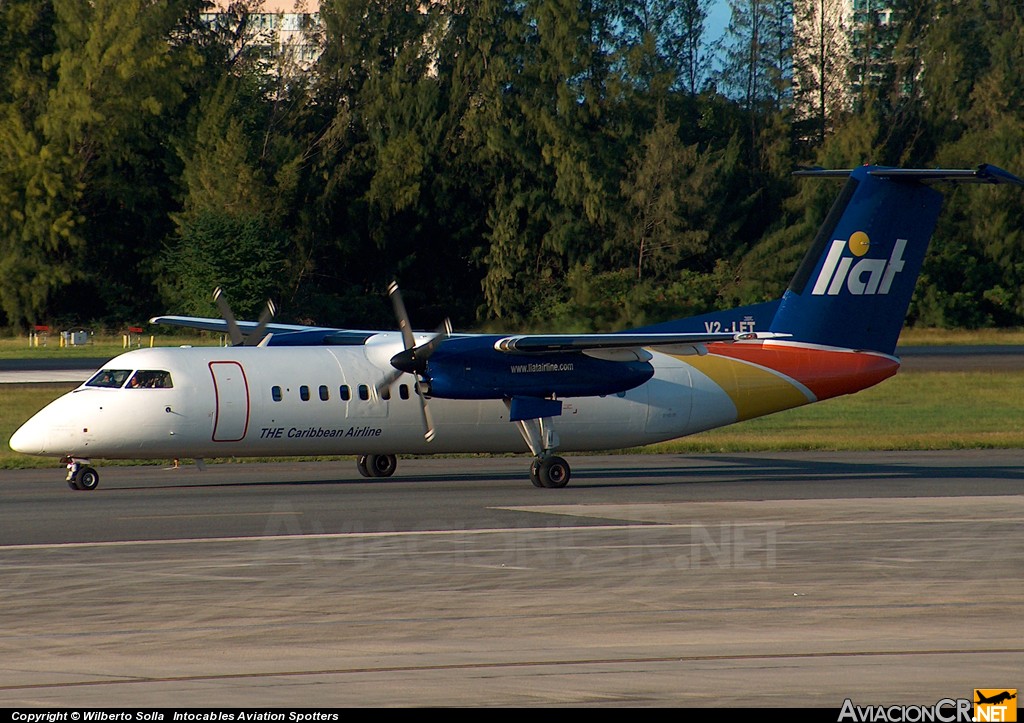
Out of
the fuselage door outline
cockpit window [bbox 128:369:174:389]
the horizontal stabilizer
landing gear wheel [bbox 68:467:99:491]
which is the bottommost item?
landing gear wheel [bbox 68:467:99:491]

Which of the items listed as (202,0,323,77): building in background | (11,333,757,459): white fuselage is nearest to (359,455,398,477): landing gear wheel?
(11,333,757,459): white fuselage

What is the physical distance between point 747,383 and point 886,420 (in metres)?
14.2

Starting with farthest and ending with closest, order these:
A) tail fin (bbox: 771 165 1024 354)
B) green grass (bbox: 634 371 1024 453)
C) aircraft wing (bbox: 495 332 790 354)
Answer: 1. green grass (bbox: 634 371 1024 453)
2. tail fin (bbox: 771 165 1024 354)
3. aircraft wing (bbox: 495 332 790 354)

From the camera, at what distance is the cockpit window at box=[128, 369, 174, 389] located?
22562 millimetres

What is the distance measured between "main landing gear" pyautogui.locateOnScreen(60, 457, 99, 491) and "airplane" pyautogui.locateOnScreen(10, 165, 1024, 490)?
3cm

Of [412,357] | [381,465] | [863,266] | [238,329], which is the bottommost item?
[381,465]

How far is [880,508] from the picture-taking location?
797 inches

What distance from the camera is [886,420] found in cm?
3819

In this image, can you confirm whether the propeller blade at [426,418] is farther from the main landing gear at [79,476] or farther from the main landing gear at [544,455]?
the main landing gear at [79,476]

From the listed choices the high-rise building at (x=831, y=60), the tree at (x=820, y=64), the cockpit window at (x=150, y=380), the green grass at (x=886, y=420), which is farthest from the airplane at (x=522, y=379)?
the tree at (x=820, y=64)

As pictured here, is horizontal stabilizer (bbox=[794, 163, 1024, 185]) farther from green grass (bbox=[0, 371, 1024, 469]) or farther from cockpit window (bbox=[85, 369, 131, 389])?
cockpit window (bbox=[85, 369, 131, 389])

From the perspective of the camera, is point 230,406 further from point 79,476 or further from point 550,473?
point 550,473

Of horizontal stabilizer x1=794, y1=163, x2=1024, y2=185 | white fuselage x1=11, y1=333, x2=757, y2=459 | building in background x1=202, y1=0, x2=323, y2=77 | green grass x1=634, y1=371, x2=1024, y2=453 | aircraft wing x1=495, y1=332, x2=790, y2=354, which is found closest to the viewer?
white fuselage x1=11, y1=333, x2=757, y2=459

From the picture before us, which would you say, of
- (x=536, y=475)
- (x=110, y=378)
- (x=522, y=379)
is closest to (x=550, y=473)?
(x=536, y=475)
